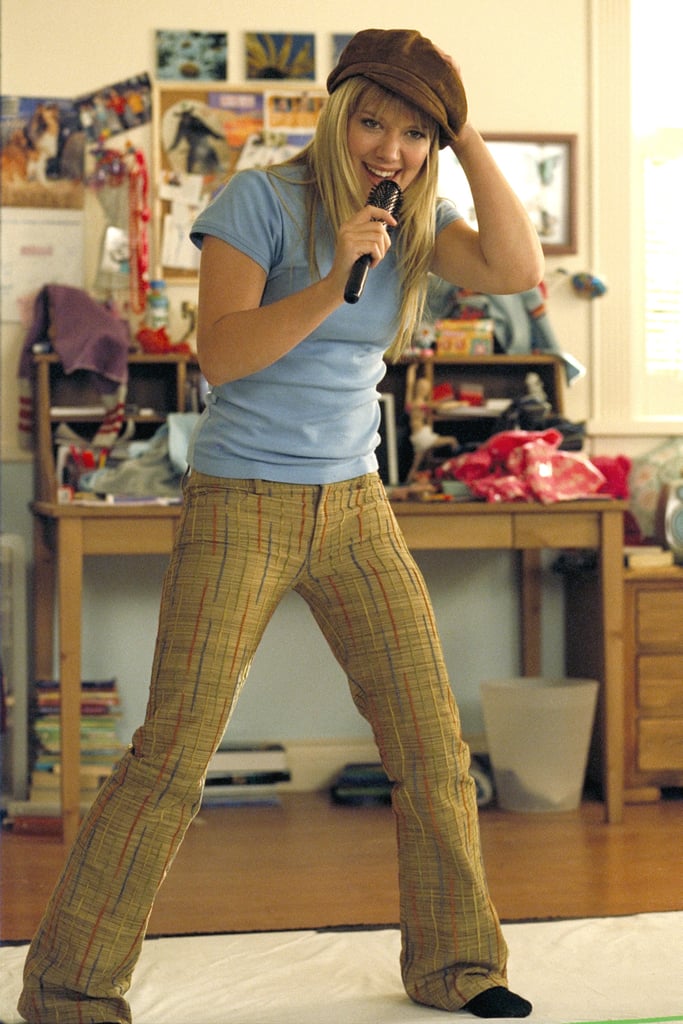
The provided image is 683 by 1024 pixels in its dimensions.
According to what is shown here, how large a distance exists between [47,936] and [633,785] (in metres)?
1.86

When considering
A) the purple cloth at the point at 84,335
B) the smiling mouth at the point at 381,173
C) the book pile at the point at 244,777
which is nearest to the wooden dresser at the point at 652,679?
the book pile at the point at 244,777

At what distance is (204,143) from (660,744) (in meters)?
1.83

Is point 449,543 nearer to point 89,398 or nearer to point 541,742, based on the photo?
point 541,742

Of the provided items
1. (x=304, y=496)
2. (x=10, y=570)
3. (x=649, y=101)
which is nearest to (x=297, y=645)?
(x=10, y=570)

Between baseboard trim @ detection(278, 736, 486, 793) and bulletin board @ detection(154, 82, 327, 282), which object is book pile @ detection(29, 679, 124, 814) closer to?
baseboard trim @ detection(278, 736, 486, 793)

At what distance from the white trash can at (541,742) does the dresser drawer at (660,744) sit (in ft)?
0.43

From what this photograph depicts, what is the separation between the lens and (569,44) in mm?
2412

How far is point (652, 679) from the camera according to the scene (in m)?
3.05

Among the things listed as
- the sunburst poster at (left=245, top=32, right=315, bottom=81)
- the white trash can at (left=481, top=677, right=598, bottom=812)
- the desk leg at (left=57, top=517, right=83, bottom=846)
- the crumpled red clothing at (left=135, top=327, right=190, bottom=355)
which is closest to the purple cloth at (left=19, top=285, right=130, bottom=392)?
the crumpled red clothing at (left=135, top=327, right=190, bottom=355)

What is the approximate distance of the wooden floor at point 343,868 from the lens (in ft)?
7.20

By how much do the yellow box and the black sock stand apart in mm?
1908

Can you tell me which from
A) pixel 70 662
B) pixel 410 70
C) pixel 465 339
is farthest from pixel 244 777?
pixel 410 70

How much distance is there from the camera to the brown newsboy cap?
4.85 ft

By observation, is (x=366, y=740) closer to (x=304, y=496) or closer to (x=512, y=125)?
(x=512, y=125)
